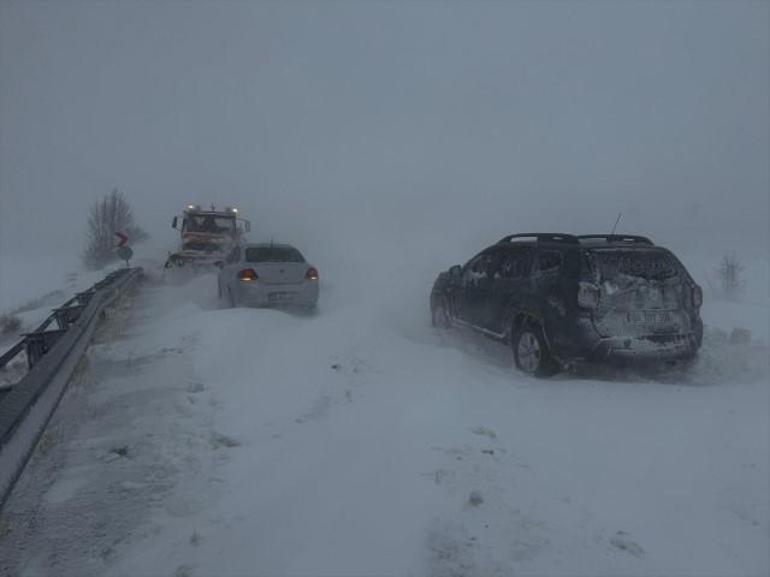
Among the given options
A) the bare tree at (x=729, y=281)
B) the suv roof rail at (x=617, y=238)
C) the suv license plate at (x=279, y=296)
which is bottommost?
the bare tree at (x=729, y=281)

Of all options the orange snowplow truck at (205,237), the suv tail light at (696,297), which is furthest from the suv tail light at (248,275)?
the orange snowplow truck at (205,237)

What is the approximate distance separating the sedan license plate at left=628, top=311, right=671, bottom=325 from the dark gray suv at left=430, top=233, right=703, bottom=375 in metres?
0.01

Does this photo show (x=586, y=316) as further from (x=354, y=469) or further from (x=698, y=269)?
(x=698, y=269)

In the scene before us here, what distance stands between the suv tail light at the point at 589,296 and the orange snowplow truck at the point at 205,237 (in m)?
13.7

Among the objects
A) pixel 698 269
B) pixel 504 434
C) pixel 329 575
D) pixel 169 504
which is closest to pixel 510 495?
pixel 504 434

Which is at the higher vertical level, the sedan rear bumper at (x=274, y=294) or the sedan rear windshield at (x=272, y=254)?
the sedan rear windshield at (x=272, y=254)

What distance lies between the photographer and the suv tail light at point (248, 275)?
11.2 meters

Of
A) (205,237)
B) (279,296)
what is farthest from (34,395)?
(205,237)

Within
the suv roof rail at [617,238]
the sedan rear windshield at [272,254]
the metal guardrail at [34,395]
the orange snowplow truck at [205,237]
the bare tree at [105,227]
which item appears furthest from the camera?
the bare tree at [105,227]

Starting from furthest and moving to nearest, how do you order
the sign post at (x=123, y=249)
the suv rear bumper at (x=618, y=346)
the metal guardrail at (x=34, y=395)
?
the sign post at (x=123, y=249) < the suv rear bumper at (x=618, y=346) < the metal guardrail at (x=34, y=395)

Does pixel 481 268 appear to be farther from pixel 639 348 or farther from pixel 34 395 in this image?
pixel 34 395

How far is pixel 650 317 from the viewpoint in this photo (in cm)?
661

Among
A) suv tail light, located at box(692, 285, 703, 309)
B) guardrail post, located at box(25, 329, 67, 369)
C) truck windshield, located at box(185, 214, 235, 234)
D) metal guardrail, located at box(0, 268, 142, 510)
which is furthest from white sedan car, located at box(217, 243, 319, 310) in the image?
truck windshield, located at box(185, 214, 235, 234)

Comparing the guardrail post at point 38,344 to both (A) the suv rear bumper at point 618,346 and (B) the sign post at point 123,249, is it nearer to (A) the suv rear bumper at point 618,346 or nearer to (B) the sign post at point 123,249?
(A) the suv rear bumper at point 618,346
